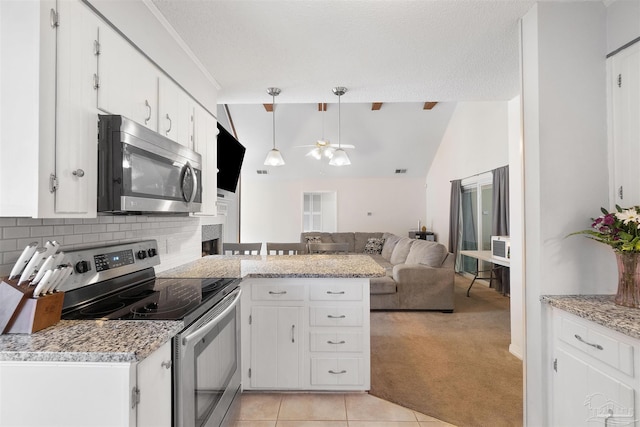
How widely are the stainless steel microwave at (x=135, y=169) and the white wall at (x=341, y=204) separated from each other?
607 centimetres

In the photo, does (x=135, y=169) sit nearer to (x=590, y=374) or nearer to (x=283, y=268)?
(x=283, y=268)

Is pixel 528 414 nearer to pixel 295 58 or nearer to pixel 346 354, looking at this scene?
pixel 346 354

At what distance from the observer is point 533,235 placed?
1.68 meters

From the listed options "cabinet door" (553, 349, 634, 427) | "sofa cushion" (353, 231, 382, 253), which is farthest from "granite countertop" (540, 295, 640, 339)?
"sofa cushion" (353, 231, 382, 253)

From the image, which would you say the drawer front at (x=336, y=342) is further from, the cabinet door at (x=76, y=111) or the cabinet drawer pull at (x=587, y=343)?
the cabinet door at (x=76, y=111)

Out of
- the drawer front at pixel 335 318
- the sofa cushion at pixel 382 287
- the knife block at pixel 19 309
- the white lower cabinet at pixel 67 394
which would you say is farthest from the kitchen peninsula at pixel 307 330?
the sofa cushion at pixel 382 287

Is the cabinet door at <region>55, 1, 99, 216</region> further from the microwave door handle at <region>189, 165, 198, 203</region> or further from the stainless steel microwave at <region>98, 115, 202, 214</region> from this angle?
the microwave door handle at <region>189, 165, 198, 203</region>

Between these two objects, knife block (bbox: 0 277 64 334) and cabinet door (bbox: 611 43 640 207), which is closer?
knife block (bbox: 0 277 64 334)

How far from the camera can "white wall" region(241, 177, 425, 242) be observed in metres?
7.85

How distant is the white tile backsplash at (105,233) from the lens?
3.92 ft

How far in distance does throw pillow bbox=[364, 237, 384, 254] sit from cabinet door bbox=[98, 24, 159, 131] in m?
5.64

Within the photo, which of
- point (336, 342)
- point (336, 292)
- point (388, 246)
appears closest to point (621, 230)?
point (336, 292)

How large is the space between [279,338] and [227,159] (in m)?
1.86

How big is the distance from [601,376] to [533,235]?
0.68m
